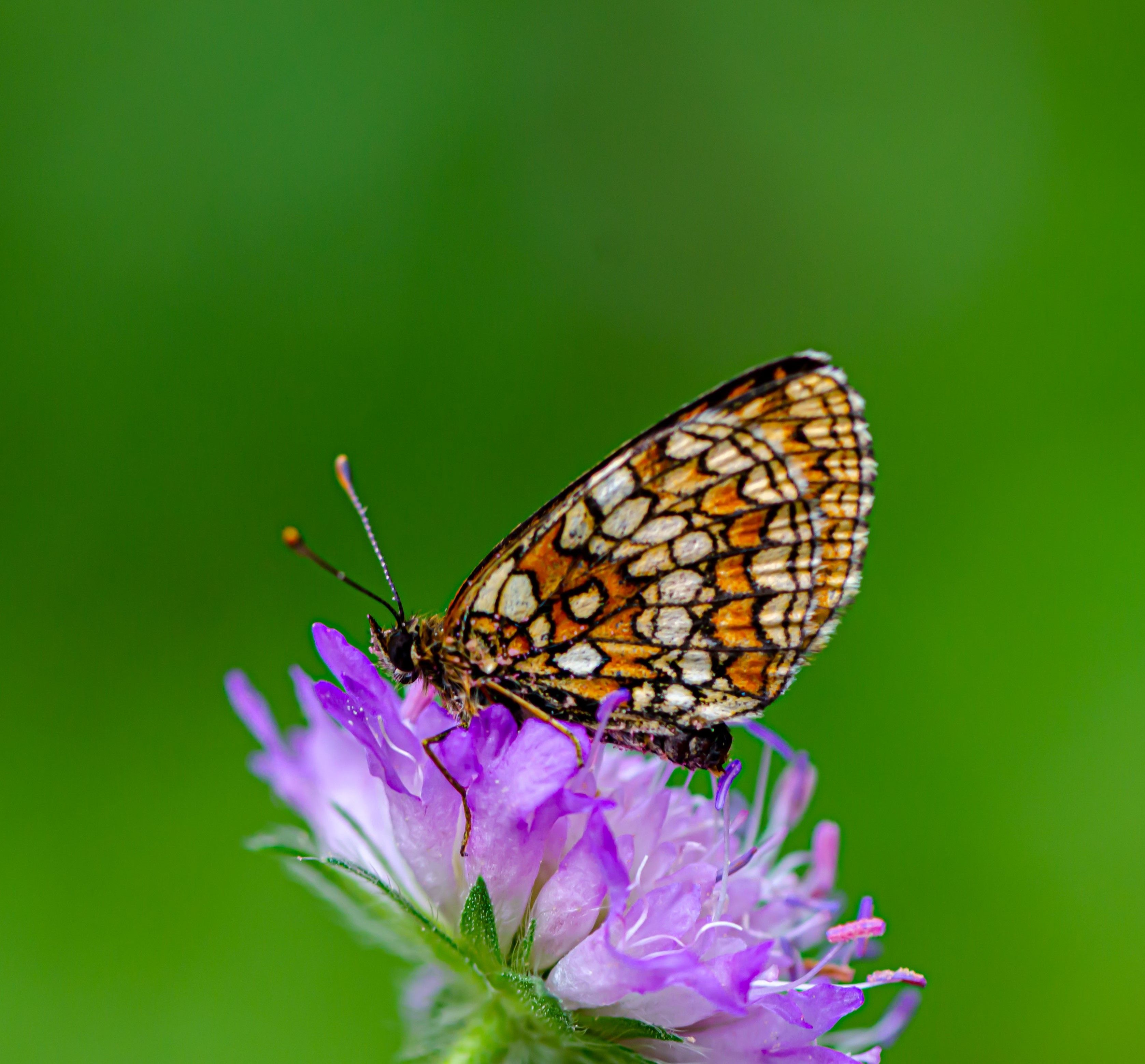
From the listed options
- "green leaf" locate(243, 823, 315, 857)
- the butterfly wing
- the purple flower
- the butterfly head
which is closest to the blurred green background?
"green leaf" locate(243, 823, 315, 857)

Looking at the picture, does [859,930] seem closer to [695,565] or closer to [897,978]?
[897,978]

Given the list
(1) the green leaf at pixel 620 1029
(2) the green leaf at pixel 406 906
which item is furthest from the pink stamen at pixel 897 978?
(2) the green leaf at pixel 406 906

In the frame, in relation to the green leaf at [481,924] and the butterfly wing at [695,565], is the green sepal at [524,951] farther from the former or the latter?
the butterfly wing at [695,565]

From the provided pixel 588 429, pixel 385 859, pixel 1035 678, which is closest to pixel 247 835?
pixel 385 859

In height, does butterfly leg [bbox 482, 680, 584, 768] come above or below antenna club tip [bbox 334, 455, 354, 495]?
below

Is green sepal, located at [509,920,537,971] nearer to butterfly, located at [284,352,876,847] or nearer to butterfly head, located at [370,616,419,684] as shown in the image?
butterfly, located at [284,352,876,847]

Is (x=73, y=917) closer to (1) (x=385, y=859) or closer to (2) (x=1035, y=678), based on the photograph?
(1) (x=385, y=859)

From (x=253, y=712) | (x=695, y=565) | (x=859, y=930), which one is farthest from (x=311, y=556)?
(x=859, y=930)
